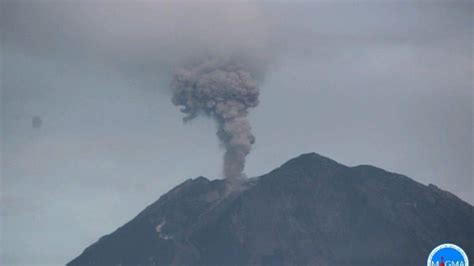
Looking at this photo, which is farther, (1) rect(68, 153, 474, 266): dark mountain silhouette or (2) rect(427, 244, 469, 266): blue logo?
(1) rect(68, 153, 474, 266): dark mountain silhouette

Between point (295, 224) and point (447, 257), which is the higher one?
point (295, 224)

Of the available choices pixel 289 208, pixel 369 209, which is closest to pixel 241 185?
pixel 289 208

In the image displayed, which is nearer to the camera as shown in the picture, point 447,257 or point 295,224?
point 447,257

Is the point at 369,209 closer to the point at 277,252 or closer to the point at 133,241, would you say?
the point at 277,252

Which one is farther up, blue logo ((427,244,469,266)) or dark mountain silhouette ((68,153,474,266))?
dark mountain silhouette ((68,153,474,266))
